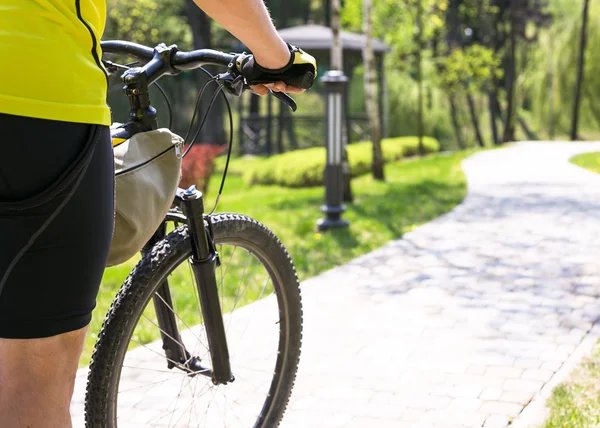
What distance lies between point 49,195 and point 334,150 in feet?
22.5

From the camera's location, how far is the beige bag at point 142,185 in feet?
6.85

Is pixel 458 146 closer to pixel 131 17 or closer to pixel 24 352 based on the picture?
pixel 131 17

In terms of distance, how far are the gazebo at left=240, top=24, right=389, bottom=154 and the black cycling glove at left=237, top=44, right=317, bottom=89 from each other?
17301 millimetres

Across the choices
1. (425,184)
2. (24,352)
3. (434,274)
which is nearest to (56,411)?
(24,352)

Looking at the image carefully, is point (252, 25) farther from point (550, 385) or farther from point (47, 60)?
point (550, 385)

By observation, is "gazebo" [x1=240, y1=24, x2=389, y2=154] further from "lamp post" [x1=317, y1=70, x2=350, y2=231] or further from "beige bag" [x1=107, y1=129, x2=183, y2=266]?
"beige bag" [x1=107, y1=129, x2=183, y2=266]

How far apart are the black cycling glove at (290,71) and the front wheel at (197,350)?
0.50m

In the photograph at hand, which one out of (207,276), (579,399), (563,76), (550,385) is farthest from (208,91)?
(207,276)

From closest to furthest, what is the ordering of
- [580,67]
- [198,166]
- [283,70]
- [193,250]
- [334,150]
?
[283,70] → [193,250] → [334,150] → [198,166] → [580,67]

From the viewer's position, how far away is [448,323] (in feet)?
16.5

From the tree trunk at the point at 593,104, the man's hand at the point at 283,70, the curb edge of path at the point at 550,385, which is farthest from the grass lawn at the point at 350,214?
the tree trunk at the point at 593,104

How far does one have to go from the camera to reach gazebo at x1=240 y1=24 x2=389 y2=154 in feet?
63.9

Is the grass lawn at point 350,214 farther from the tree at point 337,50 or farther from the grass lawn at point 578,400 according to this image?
the grass lawn at point 578,400

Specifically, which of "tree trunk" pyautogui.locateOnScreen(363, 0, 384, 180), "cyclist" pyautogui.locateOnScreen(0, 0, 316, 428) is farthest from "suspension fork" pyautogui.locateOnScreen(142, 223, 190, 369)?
"tree trunk" pyautogui.locateOnScreen(363, 0, 384, 180)
